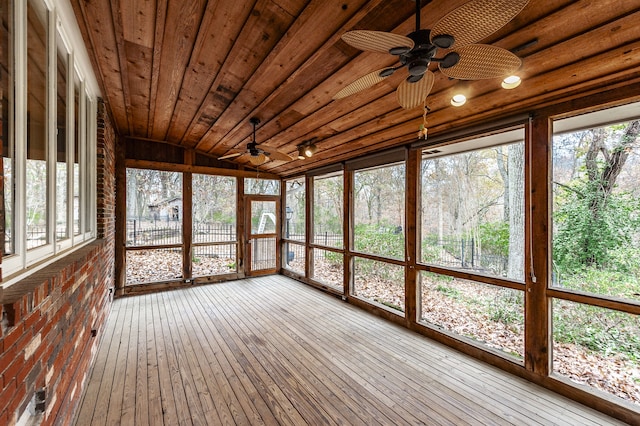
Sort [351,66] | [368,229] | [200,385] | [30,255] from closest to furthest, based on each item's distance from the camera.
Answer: [30,255], [351,66], [200,385], [368,229]

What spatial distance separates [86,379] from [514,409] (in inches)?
152

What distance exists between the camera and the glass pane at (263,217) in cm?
666

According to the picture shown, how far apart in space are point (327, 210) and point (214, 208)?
8.66ft

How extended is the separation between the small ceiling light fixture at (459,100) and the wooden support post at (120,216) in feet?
18.7

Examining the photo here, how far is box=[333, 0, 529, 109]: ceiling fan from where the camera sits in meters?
1.15

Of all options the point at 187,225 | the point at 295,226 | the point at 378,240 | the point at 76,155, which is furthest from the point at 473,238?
the point at 187,225

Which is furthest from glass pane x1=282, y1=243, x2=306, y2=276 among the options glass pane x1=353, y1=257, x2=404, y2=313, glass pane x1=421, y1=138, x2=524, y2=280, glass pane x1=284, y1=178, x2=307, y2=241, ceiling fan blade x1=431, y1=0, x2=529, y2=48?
ceiling fan blade x1=431, y1=0, x2=529, y2=48

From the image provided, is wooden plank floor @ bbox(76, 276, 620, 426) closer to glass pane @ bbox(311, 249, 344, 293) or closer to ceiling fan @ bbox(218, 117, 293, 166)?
glass pane @ bbox(311, 249, 344, 293)

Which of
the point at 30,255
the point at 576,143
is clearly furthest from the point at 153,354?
the point at 576,143

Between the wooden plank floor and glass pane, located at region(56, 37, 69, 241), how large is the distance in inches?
60.6

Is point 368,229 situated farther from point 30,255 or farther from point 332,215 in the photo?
point 30,255

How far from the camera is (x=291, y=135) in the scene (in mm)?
4121

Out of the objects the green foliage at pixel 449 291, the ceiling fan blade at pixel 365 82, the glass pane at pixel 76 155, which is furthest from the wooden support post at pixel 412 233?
the glass pane at pixel 76 155

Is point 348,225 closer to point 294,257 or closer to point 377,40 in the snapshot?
point 294,257
